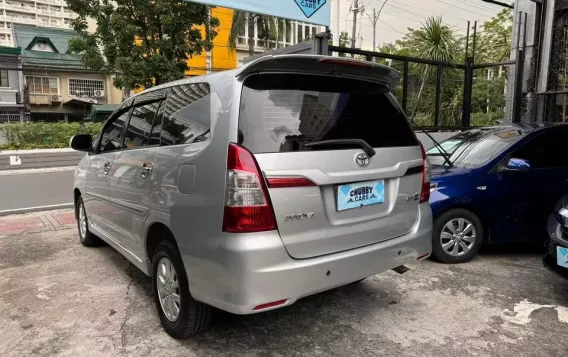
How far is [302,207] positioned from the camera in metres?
2.37

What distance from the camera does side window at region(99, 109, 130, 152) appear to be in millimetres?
3883

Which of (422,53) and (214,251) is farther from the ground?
(422,53)

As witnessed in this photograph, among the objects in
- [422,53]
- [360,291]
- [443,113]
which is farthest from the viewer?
[422,53]

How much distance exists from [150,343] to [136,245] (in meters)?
0.79

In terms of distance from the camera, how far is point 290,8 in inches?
239

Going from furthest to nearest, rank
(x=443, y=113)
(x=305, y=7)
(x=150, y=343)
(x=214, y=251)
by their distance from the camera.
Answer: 1. (x=443, y=113)
2. (x=305, y=7)
3. (x=150, y=343)
4. (x=214, y=251)

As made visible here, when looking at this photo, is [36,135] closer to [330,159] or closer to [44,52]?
[330,159]

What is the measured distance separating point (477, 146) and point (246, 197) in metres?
3.47

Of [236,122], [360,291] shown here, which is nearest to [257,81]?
[236,122]

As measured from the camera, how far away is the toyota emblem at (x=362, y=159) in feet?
8.48

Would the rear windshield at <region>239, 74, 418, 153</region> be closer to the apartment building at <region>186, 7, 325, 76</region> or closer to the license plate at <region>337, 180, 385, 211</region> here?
the license plate at <region>337, 180, 385, 211</region>

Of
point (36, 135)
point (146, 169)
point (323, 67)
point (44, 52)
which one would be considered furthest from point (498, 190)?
point (44, 52)

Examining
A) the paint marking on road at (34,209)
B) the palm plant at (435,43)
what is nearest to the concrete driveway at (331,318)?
the paint marking on road at (34,209)

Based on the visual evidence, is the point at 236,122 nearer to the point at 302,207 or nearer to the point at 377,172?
the point at 302,207
